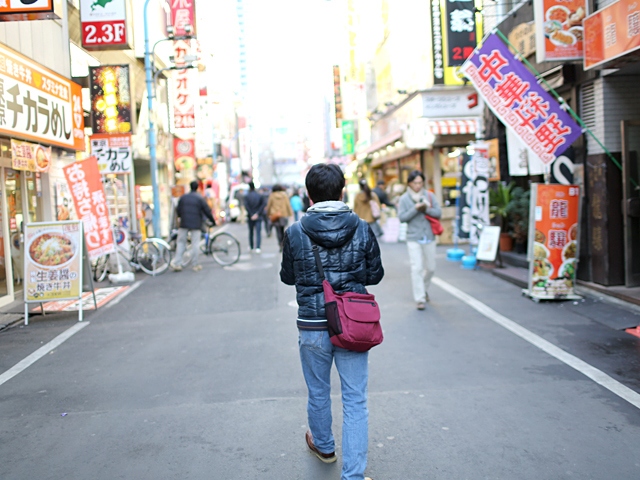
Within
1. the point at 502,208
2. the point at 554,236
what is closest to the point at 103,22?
the point at 502,208

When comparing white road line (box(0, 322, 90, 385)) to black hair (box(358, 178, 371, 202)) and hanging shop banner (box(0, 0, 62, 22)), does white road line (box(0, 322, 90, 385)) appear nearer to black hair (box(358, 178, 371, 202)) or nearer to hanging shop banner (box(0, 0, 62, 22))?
hanging shop banner (box(0, 0, 62, 22))

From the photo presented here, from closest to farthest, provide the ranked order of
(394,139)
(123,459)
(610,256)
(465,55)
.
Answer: (123,459)
(610,256)
(465,55)
(394,139)

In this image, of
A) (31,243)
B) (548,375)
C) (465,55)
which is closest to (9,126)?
(31,243)

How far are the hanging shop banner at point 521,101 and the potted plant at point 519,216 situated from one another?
137 inches

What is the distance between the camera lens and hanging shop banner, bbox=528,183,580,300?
949 cm

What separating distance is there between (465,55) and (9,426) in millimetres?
16961

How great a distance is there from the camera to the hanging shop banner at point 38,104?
10648mm

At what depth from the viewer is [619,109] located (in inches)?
386

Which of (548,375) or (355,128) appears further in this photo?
(355,128)

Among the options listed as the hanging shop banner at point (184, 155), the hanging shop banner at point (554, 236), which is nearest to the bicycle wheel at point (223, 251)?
the hanging shop banner at point (554, 236)

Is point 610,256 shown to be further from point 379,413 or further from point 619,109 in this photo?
point 379,413

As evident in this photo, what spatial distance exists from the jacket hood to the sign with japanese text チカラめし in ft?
21.5

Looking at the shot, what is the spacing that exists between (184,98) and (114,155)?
33.5 ft

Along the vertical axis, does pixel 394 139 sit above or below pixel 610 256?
above
